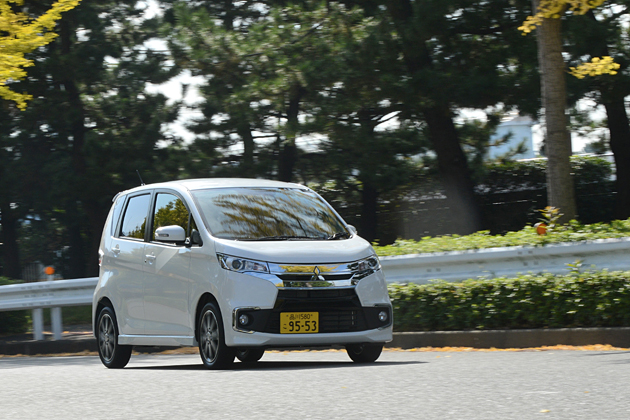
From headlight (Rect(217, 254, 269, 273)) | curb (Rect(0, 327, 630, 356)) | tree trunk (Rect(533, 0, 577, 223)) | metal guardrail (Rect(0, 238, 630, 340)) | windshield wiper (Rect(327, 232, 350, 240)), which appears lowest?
curb (Rect(0, 327, 630, 356))

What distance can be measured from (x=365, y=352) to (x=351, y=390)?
2526mm

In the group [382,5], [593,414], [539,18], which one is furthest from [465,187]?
[593,414]

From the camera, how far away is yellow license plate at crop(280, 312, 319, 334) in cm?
803

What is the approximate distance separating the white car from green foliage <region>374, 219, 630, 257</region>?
2.43 metres

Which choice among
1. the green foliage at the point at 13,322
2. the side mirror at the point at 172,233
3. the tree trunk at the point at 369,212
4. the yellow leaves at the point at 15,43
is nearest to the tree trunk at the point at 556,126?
the side mirror at the point at 172,233

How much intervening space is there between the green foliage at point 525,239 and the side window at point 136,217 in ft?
11.4

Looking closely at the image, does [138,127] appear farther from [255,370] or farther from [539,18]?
[255,370]

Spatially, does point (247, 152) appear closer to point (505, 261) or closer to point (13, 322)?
point (13, 322)

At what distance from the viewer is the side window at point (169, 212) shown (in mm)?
8969

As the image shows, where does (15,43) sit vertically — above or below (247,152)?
above

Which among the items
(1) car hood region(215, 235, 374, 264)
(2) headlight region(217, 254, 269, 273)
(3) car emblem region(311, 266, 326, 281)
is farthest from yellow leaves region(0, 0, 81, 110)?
(3) car emblem region(311, 266, 326, 281)

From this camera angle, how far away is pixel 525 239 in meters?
10.7

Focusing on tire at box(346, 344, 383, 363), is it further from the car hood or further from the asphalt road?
the car hood

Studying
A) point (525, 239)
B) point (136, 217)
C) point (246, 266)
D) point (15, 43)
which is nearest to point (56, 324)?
point (136, 217)
